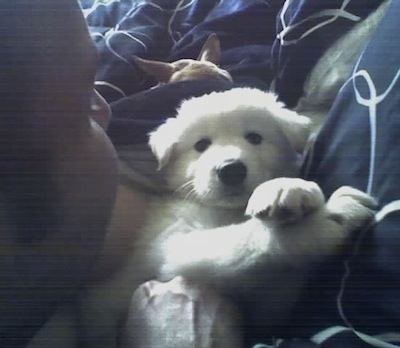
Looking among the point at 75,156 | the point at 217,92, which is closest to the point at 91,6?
the point at 217,92

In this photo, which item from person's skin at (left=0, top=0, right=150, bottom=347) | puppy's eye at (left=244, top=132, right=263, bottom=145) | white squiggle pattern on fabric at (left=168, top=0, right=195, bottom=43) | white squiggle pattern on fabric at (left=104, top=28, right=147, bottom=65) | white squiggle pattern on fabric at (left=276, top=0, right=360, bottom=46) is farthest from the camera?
white squiggle pattern on fabric at (left=168, top=0, right=195, bottom=43)

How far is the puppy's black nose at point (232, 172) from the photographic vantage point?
531 millimetres

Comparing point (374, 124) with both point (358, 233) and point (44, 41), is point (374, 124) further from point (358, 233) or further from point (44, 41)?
point (44, 41)

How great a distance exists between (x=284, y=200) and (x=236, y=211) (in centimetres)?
6

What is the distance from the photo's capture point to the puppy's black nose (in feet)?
1.74

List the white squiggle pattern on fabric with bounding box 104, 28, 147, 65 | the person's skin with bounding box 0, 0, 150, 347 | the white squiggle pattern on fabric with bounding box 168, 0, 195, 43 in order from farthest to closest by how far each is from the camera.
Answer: the white squiggle pattern on fabric with bounding box 168, 0, 195, 43
the white squiggle pattern on fabric with bounding box 104, 28, 147, 65
the person's skin with bounding box 0, 0, 150, 347

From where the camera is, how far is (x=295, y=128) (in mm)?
595

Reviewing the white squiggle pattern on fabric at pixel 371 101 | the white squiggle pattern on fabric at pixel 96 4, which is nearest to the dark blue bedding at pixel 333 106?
the white squiggle pattern on fabric at pixel 371 101

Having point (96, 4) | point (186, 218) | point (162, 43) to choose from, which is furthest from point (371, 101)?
point (96, 4)

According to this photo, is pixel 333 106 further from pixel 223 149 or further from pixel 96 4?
pixel 96 4

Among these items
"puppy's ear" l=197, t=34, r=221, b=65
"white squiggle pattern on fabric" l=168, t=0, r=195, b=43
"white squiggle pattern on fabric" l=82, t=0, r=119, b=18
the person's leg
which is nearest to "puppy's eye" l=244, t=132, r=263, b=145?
the person's leg

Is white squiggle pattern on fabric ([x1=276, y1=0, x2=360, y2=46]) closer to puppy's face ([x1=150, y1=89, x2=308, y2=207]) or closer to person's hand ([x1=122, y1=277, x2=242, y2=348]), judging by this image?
puppy's face ([x1=150, y1=89, x2=308, y2=207])

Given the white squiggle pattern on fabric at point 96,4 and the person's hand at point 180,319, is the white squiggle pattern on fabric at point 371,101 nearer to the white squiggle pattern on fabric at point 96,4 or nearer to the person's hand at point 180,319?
the person's hand at point 180,319

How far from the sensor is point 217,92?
0.63 metres
